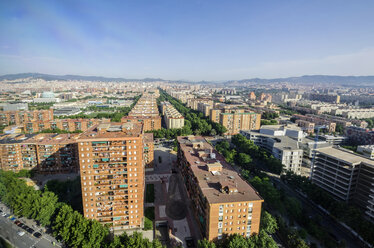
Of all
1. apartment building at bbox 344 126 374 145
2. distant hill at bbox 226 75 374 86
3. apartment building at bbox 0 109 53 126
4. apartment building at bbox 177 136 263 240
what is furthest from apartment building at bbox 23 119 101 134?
distant hill at bbox 226 75 374 86

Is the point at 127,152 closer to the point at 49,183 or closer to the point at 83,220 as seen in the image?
the point at 83,220

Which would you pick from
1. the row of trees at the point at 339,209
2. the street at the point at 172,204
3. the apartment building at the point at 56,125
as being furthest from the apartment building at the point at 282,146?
the apartment building at the point at 56,125

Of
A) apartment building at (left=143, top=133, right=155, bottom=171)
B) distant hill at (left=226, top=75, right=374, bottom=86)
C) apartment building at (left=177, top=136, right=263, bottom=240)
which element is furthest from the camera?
distant hill at (left=226, top=75, right=374, bottom=86)

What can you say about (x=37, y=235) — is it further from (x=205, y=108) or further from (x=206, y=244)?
(x=205, y=108)

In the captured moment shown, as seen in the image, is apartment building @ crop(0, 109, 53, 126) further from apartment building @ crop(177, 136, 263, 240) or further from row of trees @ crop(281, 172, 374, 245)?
row of trees @ crop(281, 172, 374, 245)

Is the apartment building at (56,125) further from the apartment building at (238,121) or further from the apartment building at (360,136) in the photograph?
the apartment building at (360,136)

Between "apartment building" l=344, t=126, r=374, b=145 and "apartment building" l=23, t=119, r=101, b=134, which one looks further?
"apartment building" l=23, t=119, r=101, b=134

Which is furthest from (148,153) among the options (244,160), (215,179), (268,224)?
(268,224)

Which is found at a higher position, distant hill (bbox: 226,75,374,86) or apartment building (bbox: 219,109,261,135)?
distant hill (bbox: 226,75,374,86)
